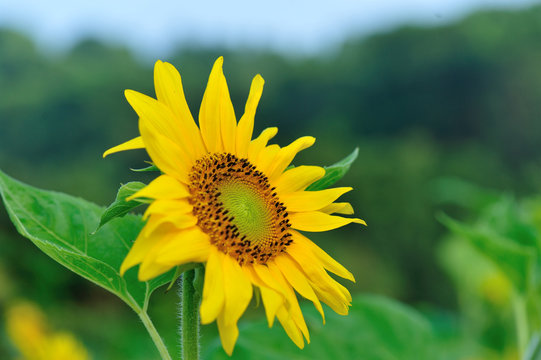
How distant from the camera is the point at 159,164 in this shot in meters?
0.64

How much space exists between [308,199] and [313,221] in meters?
0.03

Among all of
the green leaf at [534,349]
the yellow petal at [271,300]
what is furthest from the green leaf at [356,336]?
the yellow petal at [271,300]

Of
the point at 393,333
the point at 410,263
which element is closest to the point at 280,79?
the point at 410,263

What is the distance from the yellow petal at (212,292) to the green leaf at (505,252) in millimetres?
703

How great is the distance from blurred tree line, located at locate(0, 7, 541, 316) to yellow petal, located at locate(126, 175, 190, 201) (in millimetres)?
7720

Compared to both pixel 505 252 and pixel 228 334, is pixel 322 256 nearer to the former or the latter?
pixel 228 334

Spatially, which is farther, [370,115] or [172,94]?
[370,115]

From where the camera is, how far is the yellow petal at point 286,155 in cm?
75

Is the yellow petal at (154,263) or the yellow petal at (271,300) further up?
the yellow petal at (154,263)

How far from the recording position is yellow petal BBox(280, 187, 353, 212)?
753 millimetres

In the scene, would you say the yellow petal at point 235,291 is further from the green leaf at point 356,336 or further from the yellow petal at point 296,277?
the green leaf at point 356,336

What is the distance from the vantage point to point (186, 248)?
1.96 ft

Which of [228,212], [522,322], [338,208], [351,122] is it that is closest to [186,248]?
[228,212]

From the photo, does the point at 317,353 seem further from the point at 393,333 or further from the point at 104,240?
the point at 104,240
